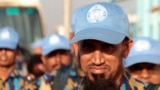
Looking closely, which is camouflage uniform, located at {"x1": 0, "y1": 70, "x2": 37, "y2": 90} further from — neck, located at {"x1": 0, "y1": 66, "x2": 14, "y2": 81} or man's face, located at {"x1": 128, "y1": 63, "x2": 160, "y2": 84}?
man's face, located at {"x1": 128, "y1": 63, "x2": 160, "y2": 84}

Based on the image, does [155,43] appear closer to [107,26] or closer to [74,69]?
[74,69]

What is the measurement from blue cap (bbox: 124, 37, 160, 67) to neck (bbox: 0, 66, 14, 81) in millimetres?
1422

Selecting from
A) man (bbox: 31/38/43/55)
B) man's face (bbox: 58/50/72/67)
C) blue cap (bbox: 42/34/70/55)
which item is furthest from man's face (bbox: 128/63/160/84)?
man (bbox: 31/38/43/55)

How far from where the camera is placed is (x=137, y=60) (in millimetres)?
5504

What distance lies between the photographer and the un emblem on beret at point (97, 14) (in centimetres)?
333

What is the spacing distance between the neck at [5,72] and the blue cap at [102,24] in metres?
3.21

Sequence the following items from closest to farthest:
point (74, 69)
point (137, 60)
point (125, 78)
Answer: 1. point (125, 78)
2. point (74, 69)
3. point (137, 60)

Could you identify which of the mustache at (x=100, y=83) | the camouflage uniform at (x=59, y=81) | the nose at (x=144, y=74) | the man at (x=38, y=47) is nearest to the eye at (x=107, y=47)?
the mustache at (x=100, y=83)

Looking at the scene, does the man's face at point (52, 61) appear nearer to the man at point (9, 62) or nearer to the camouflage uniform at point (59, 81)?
the man at point (9, 62)

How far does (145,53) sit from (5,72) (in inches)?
70.9

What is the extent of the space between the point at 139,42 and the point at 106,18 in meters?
2.62

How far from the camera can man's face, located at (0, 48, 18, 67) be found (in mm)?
6957

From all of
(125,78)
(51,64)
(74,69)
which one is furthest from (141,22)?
(125,78)

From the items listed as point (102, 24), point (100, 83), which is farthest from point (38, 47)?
point (100, 83)
